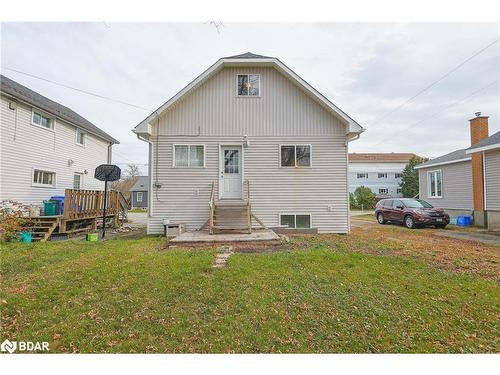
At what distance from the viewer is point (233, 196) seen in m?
10.1

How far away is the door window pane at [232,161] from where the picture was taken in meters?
10.2

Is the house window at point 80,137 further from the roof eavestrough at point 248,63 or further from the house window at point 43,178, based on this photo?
the roof eavestrough at point 248,63

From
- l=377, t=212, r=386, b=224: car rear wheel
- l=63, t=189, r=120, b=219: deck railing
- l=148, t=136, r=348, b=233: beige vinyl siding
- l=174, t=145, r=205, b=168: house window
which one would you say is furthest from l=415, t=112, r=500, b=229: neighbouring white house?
l=63, t=189, r=120, b=219: deck railing

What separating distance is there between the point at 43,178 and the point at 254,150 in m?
10.4

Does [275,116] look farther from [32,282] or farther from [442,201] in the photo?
[442,201]

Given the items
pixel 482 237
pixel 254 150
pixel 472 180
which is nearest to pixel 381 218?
pixel 472 180

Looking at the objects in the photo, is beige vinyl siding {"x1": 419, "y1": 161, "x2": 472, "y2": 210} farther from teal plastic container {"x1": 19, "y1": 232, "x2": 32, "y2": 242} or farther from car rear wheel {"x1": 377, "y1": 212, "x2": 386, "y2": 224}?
teal plastic container {"x1": 19, "y1": 232, "x2": 32, "y2": 242}

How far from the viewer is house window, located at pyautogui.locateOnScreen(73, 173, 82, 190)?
14.8 metres

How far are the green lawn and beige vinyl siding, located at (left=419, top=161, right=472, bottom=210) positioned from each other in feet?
37.3

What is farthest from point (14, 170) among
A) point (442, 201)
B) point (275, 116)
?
point (442, 201)

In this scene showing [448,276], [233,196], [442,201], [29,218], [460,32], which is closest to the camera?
[448,276]

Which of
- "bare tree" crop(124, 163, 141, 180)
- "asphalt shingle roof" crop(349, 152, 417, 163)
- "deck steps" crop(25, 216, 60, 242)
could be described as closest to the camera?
"deck steps" crop(25, 216, 60, 242)

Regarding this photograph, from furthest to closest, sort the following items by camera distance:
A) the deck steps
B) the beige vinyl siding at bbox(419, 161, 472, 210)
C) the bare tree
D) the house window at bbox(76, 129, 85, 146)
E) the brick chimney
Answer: the bare tree → the house window at bbox(76, 129, 85, 146) → the beige vinyl siding at bbox(419, 161, 472, 210) → the brick chimney → the deck steps
